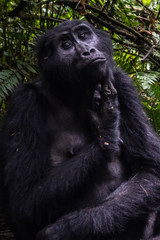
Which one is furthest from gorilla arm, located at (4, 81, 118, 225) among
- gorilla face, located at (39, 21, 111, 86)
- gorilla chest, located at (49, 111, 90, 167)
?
gorilla face, located at (39, 21, 111, 86)

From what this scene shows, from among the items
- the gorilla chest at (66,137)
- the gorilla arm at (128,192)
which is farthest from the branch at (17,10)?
the gorilla chest at (66,137)

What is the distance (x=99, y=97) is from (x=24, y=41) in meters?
1.99

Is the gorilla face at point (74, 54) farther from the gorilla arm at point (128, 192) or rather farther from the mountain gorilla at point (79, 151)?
the gorilla arm at point (128, 192)

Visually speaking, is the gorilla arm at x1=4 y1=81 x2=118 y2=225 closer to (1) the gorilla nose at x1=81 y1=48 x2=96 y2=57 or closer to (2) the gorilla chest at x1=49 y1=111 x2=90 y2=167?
(2) the gorilla chest at x1=49 y1=111 x2=90 y2=167

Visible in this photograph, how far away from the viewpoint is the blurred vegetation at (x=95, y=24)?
4398mm

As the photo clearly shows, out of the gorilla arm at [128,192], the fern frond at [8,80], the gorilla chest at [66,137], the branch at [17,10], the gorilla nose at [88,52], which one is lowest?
the gorilla arm at [128,192]

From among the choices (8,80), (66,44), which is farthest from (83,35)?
(8,80)

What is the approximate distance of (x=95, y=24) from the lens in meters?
4.81

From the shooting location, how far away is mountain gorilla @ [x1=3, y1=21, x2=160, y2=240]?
2916mm

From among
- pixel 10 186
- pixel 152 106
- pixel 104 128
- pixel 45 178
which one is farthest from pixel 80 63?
pixel 152 106

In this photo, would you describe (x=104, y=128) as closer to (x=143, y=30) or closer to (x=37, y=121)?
(x=37, y=121)

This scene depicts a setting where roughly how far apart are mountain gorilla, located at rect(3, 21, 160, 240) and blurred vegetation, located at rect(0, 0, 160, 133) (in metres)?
0.98

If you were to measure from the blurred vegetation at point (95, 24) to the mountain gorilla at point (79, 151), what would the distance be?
3.21ft

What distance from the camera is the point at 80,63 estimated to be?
3.01 meters
